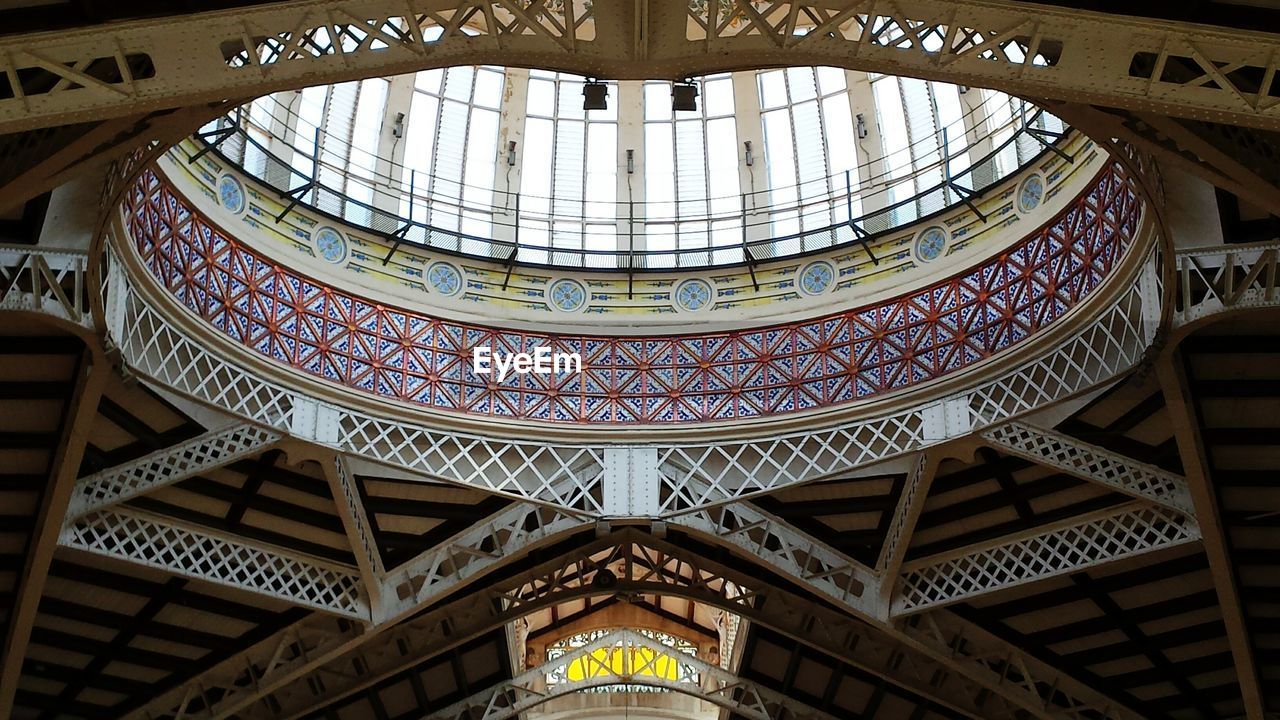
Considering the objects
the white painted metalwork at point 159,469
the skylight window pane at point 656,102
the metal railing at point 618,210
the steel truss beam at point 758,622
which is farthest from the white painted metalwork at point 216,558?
the skylight window pane at point 656,102

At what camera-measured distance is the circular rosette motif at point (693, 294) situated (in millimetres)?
30703

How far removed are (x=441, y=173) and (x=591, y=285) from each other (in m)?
4.36

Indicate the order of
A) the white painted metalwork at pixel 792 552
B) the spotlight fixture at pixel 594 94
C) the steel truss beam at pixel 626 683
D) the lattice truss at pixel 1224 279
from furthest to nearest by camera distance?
the steel truss beam at pixel 626 683 < the white painted metalwork at pixel 792 552 < the lattice truss at pixel 1224 279 < the spotlight fixture at pixel 594 94

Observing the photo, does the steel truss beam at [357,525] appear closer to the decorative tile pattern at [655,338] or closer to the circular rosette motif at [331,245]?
the decorative tile pattern at [655,338]

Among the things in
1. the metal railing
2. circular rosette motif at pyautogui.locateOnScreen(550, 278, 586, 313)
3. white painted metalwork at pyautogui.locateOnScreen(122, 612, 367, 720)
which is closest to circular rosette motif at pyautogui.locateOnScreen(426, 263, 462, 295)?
the metal railing

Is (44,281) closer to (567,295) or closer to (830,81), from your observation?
(567,295)

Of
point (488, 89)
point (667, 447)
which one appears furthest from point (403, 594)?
point (488, 89)

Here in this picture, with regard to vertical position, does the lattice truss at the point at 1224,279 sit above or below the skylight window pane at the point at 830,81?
below

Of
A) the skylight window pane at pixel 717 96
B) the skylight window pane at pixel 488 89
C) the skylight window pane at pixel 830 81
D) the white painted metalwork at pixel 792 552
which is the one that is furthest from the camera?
the skylight window pane at pixel 717 96

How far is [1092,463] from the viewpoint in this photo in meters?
25.1

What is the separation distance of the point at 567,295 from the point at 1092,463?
11.7 metres

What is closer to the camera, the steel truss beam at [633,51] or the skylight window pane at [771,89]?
the steel truss beam at [633,51]

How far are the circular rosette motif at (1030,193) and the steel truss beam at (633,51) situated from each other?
13.2 m

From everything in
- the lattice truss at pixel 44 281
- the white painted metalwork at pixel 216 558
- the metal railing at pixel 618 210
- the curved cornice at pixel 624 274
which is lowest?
the white painted metalwork at pixel 216 558
